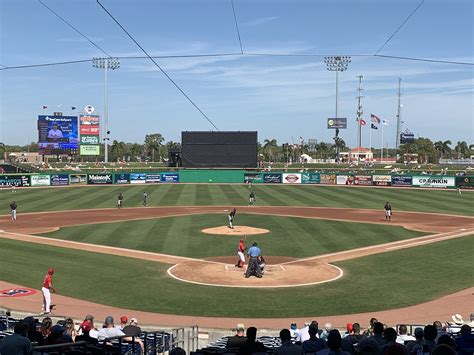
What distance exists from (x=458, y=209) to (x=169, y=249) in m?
34.4

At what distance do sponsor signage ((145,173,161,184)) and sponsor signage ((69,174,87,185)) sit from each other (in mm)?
9575

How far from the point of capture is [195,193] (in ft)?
215

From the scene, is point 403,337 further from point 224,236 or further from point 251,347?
point 224,236

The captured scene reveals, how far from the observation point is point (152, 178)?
3162 inches

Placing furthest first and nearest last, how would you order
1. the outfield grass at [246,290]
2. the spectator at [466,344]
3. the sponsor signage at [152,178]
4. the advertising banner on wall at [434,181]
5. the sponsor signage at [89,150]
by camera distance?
the sponsor signage at [89,150]
the sponsor signage at [152,178]
the advertising banner on wall at [434,181]
the outfield grass at [246,290]
the spectator at [466,344]

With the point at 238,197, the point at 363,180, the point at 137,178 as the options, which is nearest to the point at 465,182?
the point at 363,180

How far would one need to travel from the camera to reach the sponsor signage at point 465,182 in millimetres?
71750

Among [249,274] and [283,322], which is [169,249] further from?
[283,322]

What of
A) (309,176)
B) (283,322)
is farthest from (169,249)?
(309,176)

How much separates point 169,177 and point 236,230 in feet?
152

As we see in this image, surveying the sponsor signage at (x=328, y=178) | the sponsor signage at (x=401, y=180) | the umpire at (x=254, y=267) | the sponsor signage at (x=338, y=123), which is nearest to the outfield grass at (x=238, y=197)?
the sponsor signage at (x=401, y=180)

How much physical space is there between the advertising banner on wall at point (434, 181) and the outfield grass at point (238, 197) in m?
3.64

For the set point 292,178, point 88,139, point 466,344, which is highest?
point 88,139

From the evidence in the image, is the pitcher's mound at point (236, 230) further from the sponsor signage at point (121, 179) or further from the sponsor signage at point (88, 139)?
the sponsor signage at point (88, 139)
